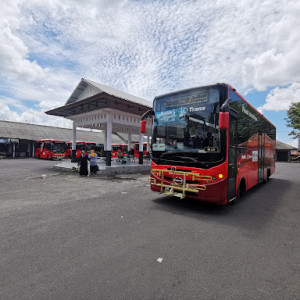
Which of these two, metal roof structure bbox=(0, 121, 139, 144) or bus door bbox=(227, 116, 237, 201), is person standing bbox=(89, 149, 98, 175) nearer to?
bus door bbox=(227, 116, 237, 201)

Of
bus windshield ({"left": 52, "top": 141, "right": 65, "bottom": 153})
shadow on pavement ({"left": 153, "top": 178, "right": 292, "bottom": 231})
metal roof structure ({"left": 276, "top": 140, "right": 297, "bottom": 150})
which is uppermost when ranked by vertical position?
metal roof structure ({"left": 276, "top": 140, "right": 297, "bottom": 150})

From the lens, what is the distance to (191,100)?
5.74 metres

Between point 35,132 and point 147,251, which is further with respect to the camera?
point 35,132

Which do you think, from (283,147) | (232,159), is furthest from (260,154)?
(283,147)

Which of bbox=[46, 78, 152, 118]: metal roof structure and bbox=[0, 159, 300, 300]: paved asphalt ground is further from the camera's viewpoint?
bbox=[46, 78, 152, 118]: metal roof structure

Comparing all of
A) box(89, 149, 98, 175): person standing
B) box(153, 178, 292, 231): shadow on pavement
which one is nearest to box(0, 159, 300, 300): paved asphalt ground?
box(153, 178, 292, 231): shadow on pavement

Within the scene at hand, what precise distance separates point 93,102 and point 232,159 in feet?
38.8

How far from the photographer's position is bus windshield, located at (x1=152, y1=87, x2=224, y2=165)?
17.2 ft

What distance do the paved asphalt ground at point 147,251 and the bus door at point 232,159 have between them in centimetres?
60

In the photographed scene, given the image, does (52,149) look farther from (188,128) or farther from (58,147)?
(188,128)

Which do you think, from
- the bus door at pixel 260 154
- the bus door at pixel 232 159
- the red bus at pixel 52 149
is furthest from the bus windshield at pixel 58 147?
the bus door at pixel 232 159

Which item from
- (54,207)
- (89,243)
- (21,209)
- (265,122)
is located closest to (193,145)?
(89,243)

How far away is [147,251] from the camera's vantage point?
3.25 m

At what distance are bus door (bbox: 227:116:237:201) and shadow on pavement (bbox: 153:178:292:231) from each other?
0.50 m
